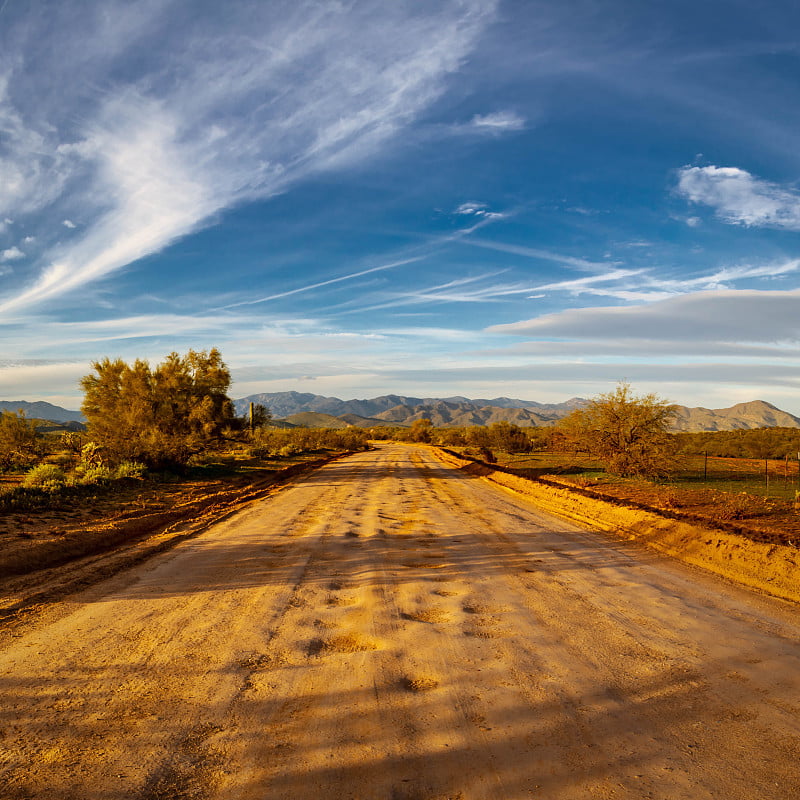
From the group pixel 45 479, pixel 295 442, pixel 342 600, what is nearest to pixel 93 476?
pixel 45 479

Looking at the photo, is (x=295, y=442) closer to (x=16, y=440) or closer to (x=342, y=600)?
(x=16, y=440)

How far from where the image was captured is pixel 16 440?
69.0 ft

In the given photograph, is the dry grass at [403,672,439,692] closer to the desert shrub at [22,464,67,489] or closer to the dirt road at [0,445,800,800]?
the dirt road at [0,445,800,800]

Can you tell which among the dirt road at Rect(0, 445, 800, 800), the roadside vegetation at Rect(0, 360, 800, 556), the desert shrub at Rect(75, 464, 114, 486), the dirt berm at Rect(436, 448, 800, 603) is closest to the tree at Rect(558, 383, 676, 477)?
the roadside vegetation at Rect(0, 360, 800, 556)

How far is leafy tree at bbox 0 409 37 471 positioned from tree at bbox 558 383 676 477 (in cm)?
2351

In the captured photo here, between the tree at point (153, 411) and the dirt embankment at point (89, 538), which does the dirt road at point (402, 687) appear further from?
the tree at point (153, 411)

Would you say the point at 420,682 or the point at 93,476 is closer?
the point at 420,682

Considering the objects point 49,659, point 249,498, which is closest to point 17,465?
point 249,498

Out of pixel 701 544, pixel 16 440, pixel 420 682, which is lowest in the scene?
pixel 701 544

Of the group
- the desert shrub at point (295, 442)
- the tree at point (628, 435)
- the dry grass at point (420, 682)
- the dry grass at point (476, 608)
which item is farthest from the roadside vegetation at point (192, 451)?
the desert shrub at point (295, 442)

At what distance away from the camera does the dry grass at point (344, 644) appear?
4.05 m

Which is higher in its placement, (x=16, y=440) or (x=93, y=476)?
(x=16, y=440)

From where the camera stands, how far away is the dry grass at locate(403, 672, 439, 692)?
3.42 m

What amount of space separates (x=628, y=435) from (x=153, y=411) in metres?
Answer: 19.2
